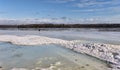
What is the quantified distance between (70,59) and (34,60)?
9.29ft

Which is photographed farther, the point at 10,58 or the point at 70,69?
the point at 10,58

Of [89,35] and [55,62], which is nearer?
[55,62]

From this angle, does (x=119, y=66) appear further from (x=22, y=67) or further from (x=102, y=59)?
(x=22, y=67)

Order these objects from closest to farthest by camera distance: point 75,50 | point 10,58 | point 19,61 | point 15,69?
point 15,69, point 19,61, point 10,58, point 75,50

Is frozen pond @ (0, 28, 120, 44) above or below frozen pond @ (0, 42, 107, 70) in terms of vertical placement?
below

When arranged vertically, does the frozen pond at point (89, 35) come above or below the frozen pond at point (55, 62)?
below

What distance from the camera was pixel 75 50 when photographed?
67.5 ft

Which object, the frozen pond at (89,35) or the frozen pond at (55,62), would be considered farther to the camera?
the frozen pond at (89,35)

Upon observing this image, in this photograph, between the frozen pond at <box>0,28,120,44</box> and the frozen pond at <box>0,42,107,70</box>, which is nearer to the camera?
the frozen pond at <box>0,42,107,70</box>

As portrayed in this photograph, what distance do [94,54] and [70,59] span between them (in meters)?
2.49

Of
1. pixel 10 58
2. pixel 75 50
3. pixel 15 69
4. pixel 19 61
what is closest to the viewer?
pixel 15 69

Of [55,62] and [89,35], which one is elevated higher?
[55,62]

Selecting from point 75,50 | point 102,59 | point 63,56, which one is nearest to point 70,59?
point 63,56

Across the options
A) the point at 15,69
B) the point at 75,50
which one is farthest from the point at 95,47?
the point at 15,69
